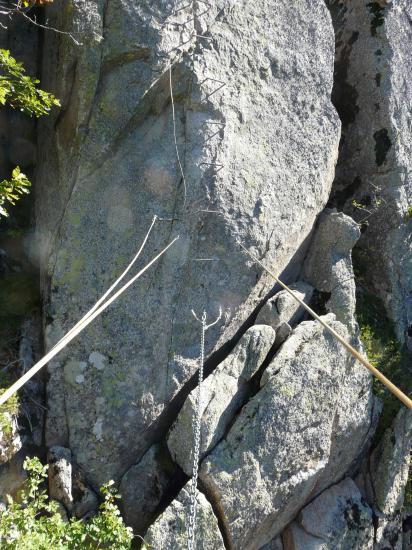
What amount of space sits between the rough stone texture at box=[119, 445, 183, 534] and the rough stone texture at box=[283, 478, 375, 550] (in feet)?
6.97

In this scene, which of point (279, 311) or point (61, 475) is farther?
point (279, 311)

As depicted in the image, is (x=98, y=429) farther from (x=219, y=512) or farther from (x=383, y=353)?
(x=383, y=353)

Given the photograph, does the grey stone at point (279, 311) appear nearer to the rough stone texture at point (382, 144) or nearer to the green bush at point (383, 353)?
the green bush at point (383, 353)

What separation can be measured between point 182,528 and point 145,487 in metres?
0.85

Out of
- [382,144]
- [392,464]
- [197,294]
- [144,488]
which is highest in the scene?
[382,144]

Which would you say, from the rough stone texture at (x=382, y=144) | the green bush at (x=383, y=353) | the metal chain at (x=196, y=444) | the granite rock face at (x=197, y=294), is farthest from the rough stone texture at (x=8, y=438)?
the rough stone texture at (x=382, y=144)

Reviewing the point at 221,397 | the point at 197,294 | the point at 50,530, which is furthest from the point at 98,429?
the point at 197,294

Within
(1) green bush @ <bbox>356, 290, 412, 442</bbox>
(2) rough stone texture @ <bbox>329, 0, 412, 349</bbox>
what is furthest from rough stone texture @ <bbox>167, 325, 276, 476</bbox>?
(2) rough stone texture @ <bbox>329, 0, 412, 349</bbox>

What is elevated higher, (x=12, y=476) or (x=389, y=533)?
(x=389, y=533)

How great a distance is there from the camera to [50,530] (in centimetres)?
568

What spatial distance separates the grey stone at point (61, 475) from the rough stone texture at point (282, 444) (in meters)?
1.83

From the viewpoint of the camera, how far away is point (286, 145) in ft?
28.0

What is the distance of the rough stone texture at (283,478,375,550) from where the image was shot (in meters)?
→ 7.55

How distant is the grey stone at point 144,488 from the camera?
7090 mm
